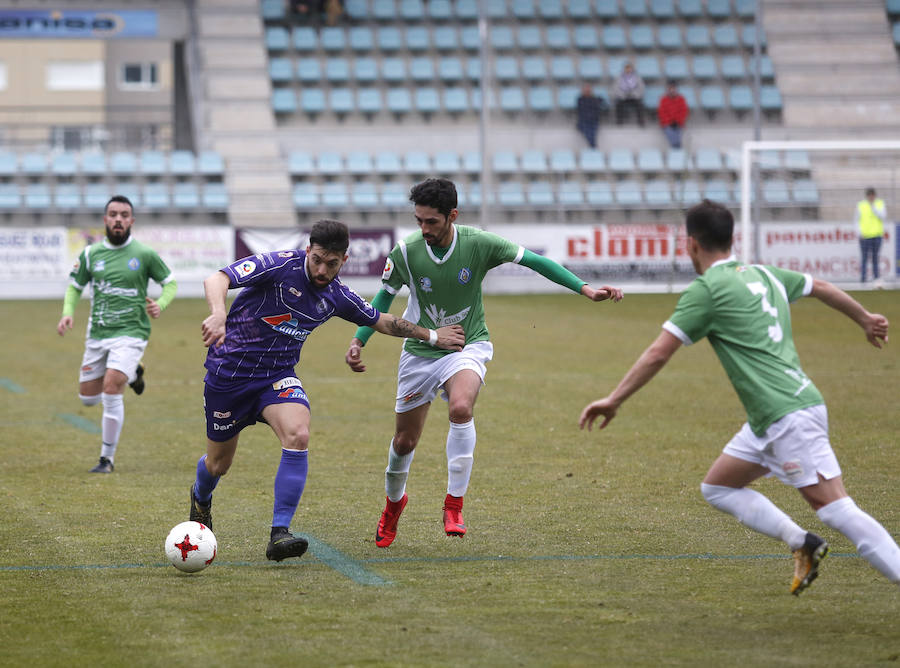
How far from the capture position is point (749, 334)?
17.2 feet

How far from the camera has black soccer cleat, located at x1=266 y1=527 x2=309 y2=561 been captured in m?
6.11

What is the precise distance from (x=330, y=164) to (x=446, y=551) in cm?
2692

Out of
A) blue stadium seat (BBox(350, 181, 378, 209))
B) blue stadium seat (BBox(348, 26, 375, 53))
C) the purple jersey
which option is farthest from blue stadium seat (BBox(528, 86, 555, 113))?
the purple jersey

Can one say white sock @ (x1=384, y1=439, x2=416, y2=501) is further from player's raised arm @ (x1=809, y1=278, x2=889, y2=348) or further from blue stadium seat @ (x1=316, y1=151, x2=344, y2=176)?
blue stadium seat @ (x1=316, y1=151, x2=344, y2=176)

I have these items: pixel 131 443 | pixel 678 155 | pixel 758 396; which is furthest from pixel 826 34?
pixel 758 396

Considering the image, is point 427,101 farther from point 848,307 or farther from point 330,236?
point 848,307

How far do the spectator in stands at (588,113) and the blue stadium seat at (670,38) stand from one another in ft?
13.2

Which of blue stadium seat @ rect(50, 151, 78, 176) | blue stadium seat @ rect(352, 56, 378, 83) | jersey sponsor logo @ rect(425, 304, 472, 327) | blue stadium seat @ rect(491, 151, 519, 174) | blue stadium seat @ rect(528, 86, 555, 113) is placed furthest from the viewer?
blue stadium seat @ rect(352, 56, 378, 83)

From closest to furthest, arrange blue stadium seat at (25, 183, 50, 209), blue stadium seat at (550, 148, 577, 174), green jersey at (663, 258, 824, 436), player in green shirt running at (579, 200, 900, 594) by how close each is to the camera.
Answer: player in green shirt running at (579, 200, 900, 594)
green jersey at (663, 258, 824, 436)
blue stadium seat at (25, 183, 50, 209)
blue stadium seat at (550, 148, 577, 174)

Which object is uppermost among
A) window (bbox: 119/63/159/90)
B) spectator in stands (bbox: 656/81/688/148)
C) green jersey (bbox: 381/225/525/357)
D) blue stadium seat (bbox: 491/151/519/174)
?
window (bbox: 119/63/159/90)

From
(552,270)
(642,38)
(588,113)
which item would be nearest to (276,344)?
(552,270)

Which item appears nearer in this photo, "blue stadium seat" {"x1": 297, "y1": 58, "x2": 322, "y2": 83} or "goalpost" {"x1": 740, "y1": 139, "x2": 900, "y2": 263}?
"goalpost" {"x1": 740, "y1": 139, "x2": 900, "y2": 263}

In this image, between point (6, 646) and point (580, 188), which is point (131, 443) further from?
point (580, 188)

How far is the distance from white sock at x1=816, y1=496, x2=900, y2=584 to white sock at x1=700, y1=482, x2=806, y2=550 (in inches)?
9.3
